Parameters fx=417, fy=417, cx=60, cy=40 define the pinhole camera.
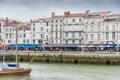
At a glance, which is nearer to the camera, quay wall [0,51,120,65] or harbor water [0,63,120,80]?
harbor water [0,63,120,80]

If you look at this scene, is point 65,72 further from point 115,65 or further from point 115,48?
point 115,48

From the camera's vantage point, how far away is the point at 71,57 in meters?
65.2

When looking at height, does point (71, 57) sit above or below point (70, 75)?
above

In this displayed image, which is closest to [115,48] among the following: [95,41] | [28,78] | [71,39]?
[95,41]

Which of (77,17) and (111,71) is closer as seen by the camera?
(111,71)

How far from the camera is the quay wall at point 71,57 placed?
6197cm

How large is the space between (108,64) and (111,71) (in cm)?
1095

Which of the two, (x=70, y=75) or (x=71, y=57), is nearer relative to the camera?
(x=70, y=75)

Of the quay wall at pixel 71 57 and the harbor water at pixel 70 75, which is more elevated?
the quay wall at pixel 71 57

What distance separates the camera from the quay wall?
203 ft

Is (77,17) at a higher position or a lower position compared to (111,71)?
higher

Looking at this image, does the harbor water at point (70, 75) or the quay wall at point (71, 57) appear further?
the quay wall at point (71, 57)

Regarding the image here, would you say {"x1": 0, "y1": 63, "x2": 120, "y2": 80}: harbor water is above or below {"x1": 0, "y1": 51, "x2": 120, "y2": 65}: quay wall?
below

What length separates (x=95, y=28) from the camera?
76.8 metres
